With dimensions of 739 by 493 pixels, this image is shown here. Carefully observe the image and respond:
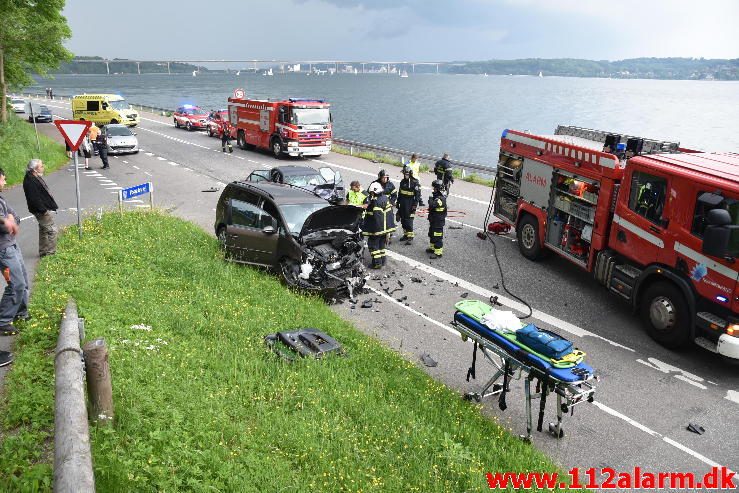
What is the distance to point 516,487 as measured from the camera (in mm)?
5227

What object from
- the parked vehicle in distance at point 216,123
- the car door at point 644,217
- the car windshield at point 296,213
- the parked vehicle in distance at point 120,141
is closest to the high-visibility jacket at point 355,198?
the car windshield at point 296,213

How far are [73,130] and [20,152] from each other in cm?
1276

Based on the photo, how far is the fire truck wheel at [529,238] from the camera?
12508 mm

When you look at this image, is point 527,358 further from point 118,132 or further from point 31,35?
point 31,35

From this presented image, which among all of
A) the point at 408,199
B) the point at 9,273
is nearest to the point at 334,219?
the point at 408,199

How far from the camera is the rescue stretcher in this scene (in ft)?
19.1

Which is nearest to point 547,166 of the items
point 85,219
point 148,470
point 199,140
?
point 148,470

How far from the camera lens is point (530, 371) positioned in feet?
20.0

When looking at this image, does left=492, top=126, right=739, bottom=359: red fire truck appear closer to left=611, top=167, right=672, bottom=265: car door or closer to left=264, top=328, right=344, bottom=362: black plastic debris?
left=611, top=167, right=672, bottom=265: car door

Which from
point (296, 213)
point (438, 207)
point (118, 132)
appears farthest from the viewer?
point (118, 132)

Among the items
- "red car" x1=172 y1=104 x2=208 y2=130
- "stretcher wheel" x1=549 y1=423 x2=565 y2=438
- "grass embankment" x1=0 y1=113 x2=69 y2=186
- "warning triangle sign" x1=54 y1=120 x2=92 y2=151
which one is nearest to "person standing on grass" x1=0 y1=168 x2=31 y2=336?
"warning triangle sign" x1=54 y1=120 x2=92 y2=151

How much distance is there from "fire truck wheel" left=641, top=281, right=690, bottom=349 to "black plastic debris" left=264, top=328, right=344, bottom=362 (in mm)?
5045

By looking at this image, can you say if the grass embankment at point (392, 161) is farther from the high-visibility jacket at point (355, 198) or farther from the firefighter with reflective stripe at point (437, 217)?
the high-visibility jacket at point (355, 198)

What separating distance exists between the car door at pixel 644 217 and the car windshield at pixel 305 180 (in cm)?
938
